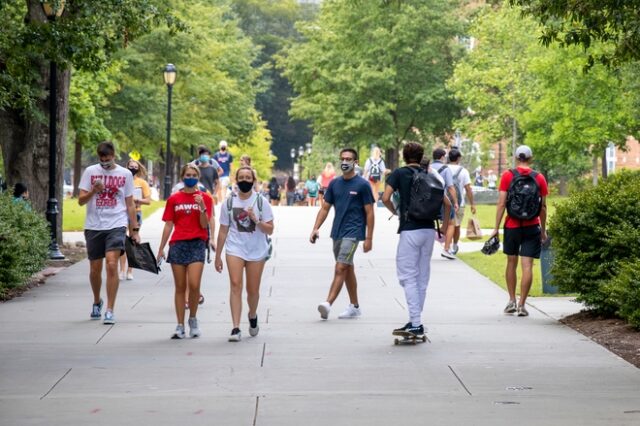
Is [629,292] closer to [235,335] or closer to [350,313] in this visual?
[350,313]

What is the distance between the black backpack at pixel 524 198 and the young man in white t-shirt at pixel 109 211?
3916 millimetres

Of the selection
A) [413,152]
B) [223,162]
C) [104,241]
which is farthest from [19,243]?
[223,162]

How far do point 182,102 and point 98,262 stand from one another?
4431 cm

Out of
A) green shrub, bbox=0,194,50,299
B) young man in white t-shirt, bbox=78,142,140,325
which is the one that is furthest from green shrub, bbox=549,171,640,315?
green shrub, bbox=0,194,50,299

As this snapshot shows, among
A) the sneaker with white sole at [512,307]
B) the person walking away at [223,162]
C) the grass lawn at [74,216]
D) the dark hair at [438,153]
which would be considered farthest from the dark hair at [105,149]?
the person walking away at [223,162]

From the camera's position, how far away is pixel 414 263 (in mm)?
12477

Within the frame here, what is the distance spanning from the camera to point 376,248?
2519 cm

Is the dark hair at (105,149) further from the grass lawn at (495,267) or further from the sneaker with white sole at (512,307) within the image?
the grass lawn at (495,267)

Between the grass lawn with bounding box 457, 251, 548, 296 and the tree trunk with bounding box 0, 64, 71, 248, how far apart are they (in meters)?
7.29

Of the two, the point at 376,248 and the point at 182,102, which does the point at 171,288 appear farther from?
the point at 182,102

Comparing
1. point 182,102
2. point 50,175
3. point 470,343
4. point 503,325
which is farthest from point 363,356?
point 182,102

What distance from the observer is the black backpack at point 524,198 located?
14.3 meters

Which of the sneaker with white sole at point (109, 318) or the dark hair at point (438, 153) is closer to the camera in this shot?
the sneaker with white sole at point (109, 318)

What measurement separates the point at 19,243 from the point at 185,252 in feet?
13.0
